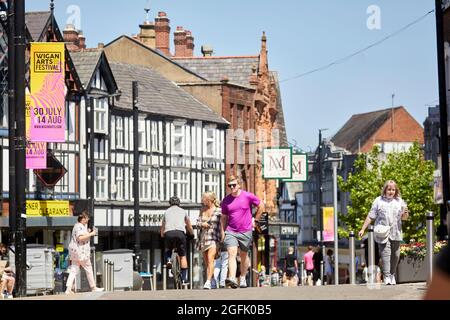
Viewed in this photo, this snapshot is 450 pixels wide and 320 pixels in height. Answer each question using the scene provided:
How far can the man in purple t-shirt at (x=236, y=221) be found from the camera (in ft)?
59.9

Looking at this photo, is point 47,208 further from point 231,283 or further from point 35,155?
point 231,283

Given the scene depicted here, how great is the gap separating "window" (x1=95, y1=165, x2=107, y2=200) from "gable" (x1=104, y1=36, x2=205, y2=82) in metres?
15.1

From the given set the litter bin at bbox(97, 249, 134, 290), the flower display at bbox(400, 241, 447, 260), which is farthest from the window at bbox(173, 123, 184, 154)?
the flower display at bbox(400, 241, 447, 260)

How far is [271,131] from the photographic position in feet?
281

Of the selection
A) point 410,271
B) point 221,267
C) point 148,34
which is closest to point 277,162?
point 148,34

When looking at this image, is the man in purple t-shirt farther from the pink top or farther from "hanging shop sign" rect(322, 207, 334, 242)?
"hanging shop sign" rect(322, 207, 334, 242)

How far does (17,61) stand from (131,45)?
Answer: 55.7 metres

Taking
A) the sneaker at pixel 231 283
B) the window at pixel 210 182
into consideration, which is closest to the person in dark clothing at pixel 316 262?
the window at pixel 210 182

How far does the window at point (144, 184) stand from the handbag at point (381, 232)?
43.5m

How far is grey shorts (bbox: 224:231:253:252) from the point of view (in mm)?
18500

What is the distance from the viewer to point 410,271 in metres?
21.4

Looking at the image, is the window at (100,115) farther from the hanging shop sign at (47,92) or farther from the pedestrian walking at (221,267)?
the pedestrian walking at (221,267)
